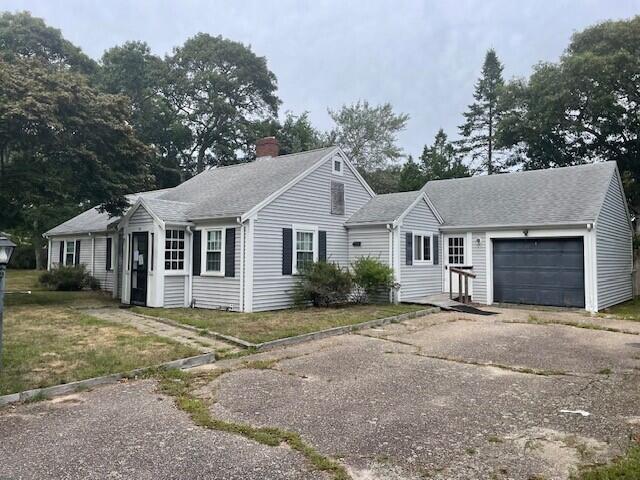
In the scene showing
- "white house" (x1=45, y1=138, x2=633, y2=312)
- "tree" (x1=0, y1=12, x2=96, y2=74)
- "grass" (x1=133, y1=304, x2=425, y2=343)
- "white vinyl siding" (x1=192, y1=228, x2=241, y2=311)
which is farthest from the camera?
"tree" (x1=0, y1=12, x2=96, y2=74)

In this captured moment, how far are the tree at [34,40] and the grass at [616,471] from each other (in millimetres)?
39352

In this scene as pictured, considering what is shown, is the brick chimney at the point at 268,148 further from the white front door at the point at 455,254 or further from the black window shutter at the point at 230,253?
the white front door at the point at 455,254

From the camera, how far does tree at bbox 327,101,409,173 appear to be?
129 feet

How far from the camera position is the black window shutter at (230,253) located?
13094mm

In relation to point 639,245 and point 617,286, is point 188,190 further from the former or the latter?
point 639,245

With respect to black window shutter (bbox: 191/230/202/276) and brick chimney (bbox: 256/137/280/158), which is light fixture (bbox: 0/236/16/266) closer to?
black window shutter (bbox: 191/230/202/276)

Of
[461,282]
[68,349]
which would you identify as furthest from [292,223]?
[68,349]

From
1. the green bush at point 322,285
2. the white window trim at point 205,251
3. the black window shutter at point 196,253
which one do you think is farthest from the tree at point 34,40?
the green bush at point 322,285

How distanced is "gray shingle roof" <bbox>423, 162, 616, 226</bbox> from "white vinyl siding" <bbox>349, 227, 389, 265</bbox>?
10.8 ft

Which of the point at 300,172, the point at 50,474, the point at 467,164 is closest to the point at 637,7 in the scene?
the point at 467,164

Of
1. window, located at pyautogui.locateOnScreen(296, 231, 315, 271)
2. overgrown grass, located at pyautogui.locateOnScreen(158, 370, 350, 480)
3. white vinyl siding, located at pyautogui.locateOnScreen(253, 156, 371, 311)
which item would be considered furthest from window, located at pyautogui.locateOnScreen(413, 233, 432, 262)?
overgrown grass, located at pyautogui.locateOnScreen(158, 370, 350, 480)

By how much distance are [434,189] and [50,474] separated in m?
19.4

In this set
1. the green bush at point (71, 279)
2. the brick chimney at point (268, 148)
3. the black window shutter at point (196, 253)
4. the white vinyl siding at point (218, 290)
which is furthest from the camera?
the green bush at point (71, 279)

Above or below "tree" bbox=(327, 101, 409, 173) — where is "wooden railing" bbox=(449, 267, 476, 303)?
below
